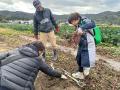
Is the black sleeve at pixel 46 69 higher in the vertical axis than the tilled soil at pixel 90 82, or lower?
higher

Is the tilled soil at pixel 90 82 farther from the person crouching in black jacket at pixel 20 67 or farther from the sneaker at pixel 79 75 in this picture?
the person crouching in black jacket at pixel 20 67

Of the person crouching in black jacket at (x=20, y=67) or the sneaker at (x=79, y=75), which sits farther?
the sneaker at (x=79, y=75)

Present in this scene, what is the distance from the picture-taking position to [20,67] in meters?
6.12

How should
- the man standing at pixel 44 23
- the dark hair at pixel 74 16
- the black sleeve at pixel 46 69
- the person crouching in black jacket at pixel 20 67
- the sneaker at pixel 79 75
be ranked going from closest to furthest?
the person crouching in black jacket at pixel 20 67 < the black sleeve at pixel 46 69 < the dark hair at pixel 74 16 < the sneaker at pixel 79 75 < the man standing at pixel 44 23

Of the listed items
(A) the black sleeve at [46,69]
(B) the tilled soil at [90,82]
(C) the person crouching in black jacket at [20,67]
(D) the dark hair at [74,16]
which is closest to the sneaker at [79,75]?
(B) the tilled soil at [90,82]

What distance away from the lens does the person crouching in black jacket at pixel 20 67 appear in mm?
5915

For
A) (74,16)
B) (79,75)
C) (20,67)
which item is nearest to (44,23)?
(79,75)

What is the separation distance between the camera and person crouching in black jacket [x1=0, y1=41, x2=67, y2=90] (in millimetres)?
5915

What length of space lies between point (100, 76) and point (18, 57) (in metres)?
3.36

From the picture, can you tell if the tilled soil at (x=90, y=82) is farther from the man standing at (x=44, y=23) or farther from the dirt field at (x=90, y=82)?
the man standing at (x=44, y=23)

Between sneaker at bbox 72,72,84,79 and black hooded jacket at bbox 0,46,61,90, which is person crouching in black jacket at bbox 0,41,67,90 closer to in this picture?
black hooded jacket at bbox 0,46,61,90

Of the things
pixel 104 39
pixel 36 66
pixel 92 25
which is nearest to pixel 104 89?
pixel 92 25

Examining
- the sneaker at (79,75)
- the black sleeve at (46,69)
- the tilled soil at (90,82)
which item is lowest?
the tilled soil at (90,82)

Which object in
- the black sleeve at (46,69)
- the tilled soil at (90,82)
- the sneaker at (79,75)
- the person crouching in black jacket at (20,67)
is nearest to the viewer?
the person crouching in black jacket at (20,67)
